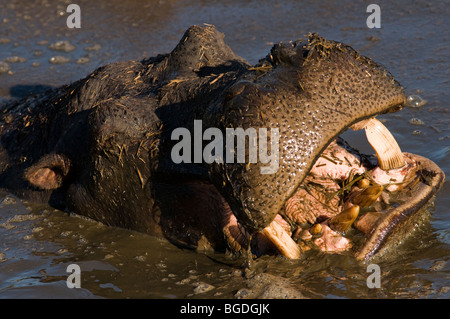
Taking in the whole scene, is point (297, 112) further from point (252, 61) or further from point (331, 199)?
point (252, 61)

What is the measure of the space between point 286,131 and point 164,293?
1.52 meters

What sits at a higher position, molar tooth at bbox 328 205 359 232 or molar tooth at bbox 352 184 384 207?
molar tooth at bbox 352 184 384 207

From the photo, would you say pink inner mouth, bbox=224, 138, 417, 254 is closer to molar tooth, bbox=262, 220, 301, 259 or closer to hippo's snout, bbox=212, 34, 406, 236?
molar tooth, bbox=262, 220, 301, 259

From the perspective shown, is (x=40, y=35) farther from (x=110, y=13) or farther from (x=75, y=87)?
(x=75, y=87)

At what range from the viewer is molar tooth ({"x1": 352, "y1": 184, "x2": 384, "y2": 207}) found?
16.2 feet

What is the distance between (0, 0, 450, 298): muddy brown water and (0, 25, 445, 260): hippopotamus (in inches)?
6.9

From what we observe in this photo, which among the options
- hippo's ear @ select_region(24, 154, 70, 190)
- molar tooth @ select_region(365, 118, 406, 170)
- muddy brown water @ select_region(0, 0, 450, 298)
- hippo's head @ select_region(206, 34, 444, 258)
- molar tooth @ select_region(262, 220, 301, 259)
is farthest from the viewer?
hippo's ear @ select_region(24, 154, 70, 190)

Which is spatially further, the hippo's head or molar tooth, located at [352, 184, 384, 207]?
molar tooth, located at [352, 184, 384, 207]

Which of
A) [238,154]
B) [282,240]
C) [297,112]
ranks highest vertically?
[297,112]

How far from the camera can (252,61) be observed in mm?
9766

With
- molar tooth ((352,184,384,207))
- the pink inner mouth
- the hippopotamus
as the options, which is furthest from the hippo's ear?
molar tooth ((352,184,384,207))

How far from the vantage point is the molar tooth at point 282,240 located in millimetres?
4738

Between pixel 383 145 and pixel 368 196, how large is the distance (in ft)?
1.30

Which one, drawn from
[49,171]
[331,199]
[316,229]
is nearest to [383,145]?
Answer: [331,199]
